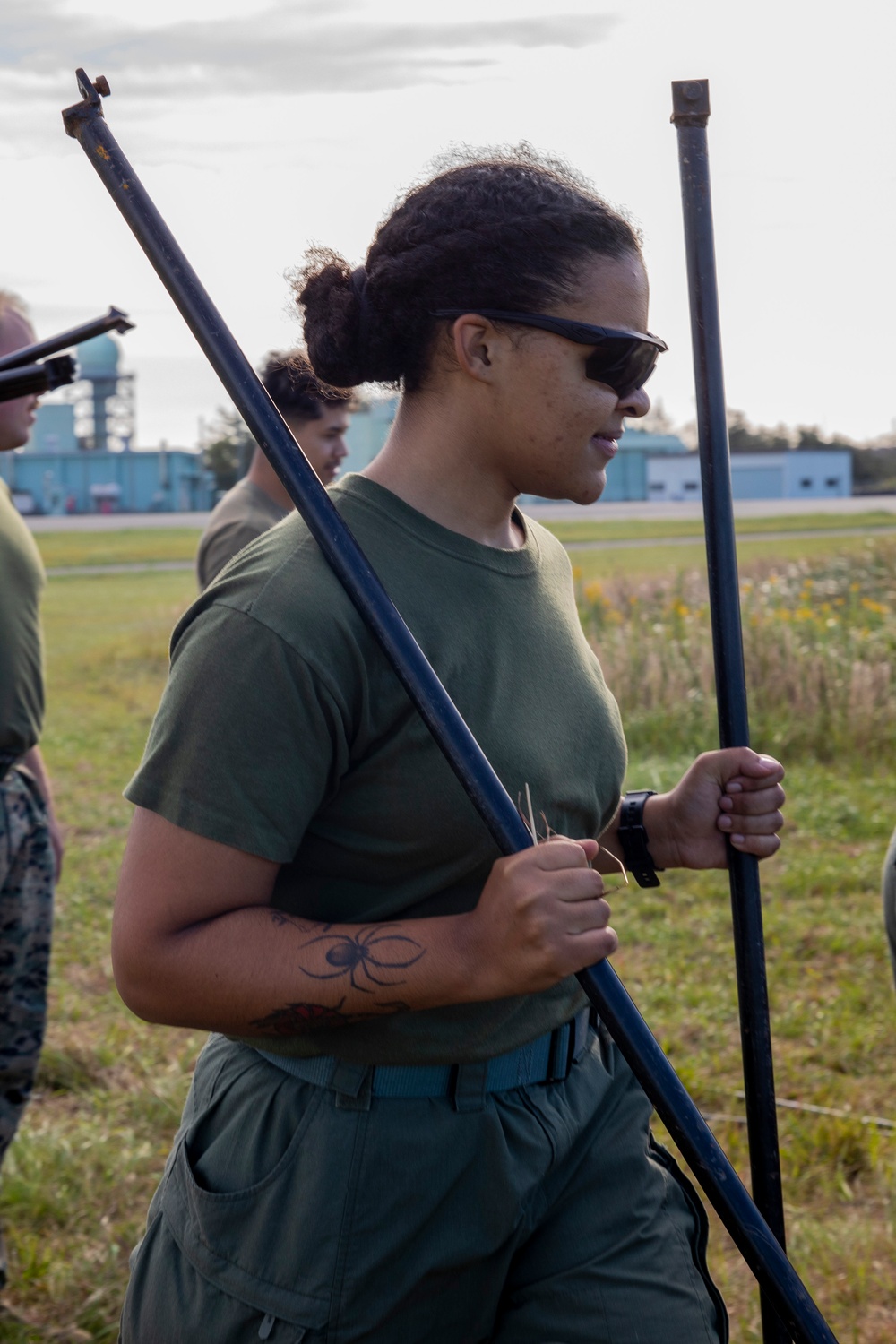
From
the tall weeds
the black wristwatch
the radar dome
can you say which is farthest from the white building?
the black wristwatch

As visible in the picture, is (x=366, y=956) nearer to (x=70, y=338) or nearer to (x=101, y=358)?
(x=70, y=338)

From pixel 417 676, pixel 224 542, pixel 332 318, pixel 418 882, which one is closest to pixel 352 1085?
pixel 418 882

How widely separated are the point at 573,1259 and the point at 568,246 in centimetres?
127

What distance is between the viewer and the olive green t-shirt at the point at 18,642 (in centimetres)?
305

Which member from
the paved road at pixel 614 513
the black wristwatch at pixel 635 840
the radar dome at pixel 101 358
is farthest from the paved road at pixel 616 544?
the black wristwatch at pixel 635 840

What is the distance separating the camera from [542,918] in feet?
4.50

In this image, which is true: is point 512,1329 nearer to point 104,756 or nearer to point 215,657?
point 215,657

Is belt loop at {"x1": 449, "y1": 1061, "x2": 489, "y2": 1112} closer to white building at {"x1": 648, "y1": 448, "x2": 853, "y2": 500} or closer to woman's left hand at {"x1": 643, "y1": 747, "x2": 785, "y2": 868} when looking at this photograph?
woman's left hand at {"x1": 643, "y1": 747, "x2": 785, "y2": 868}

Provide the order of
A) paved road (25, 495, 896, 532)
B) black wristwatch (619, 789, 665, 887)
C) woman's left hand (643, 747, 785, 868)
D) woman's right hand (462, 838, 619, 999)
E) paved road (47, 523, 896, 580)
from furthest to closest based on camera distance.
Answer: paved road (25, 495, 896, 532) < paved road (47, 523, 896, 580) < black wristwatch (619, 789, 665, 887) < woman's left hand (643, 747, 785, 868) < woman's right hand (462, 838, 619, 999)

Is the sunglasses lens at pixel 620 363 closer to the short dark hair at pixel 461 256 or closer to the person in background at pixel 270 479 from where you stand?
the short dark hair at pixel 461 256

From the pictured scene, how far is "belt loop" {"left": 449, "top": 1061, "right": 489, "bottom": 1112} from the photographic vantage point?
1.63 metres

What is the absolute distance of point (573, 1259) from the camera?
1.68 m

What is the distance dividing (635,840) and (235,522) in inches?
89.4

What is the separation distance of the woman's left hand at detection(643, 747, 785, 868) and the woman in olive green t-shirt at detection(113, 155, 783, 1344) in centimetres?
23
